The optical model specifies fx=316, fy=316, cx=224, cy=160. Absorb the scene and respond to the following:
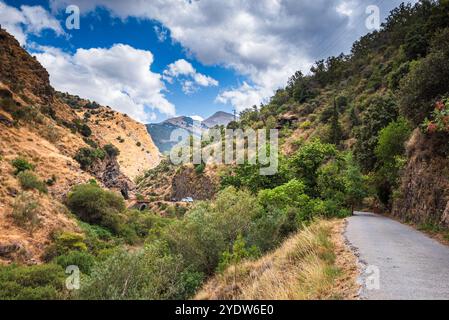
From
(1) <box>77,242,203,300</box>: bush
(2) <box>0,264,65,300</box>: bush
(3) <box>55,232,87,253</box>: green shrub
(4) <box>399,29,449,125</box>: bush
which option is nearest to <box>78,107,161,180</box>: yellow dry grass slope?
(3) <box>55,232,87,253</box>: green shrub

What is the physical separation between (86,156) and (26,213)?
26.7 metres

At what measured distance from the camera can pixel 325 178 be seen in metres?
26.5

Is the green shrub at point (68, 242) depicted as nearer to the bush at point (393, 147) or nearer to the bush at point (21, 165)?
the bush at point (21, 165)

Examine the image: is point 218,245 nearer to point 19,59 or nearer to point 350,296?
point 350,296

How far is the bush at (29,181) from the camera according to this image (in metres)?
36.3

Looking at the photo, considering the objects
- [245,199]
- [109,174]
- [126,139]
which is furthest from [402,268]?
[126,139]

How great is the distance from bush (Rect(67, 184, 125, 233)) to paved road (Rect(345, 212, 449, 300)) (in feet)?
131

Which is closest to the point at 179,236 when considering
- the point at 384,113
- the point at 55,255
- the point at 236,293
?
the point at 236,293

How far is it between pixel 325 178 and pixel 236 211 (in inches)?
347

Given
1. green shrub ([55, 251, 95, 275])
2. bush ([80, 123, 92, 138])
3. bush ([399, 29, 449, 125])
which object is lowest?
green shrub ([55, 251, 95, 275])

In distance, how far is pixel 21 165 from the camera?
39188mm

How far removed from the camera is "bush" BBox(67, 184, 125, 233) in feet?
143

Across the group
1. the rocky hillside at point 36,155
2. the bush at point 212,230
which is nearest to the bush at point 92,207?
the rocky hillside at point 36,155

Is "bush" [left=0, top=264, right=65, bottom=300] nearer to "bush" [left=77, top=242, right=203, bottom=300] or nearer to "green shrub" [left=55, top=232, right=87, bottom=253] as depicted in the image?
"green shrub" [left=55, top=232, right=87, bottom=253]
